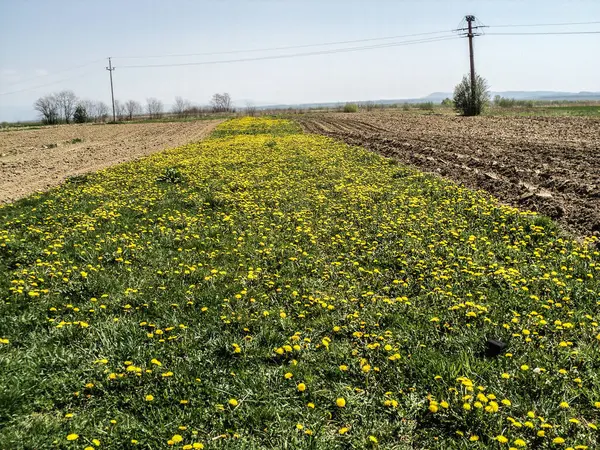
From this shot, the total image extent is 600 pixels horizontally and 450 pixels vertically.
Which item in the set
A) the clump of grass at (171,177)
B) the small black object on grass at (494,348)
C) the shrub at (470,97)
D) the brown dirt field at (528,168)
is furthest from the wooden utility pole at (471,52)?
the small black object on grass at (494,348)

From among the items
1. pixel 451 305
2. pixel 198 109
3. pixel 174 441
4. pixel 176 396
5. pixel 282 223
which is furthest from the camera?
pixel 198 109

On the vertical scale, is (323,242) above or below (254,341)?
above

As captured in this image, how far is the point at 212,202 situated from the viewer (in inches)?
439

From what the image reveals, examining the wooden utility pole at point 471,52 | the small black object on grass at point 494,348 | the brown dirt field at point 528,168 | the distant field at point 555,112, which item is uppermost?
the wooden utility pole at point 471,52

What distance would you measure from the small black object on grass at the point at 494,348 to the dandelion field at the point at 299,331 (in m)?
0.06

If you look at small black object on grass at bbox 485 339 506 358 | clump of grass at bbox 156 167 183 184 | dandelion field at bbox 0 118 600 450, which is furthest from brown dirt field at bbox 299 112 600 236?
clump of grass at bbox 156 167 183 184

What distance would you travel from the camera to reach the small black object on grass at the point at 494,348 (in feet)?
14.8

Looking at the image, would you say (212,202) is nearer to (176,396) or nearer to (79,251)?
(79,251)

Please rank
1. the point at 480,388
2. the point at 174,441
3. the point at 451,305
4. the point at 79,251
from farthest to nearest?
the point at 79,251
the point at 451,305
the point at 480,388
the point at 174,441

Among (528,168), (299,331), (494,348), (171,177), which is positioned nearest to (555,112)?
(528,168)

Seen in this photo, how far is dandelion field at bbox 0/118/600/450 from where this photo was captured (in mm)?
3646

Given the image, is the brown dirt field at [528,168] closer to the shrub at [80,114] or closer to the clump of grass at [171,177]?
the clump of grass at [171,177]

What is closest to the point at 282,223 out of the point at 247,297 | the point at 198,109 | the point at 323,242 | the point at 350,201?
the point at 323,242

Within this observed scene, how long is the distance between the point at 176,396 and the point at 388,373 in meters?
2.13
